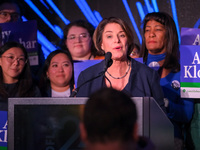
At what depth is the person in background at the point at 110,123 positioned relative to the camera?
92 centimetres

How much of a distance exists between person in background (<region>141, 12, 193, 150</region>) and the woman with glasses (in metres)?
1.36

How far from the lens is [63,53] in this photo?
12.2ft

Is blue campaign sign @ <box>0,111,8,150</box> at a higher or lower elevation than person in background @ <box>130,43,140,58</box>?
lower

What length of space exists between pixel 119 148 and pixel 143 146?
0.28 metres

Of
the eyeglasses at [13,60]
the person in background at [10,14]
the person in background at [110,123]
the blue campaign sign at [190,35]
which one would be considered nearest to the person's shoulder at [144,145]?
the person in background at [110,123]

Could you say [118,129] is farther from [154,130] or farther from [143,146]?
[154,130]

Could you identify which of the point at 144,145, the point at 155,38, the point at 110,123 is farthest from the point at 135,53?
the point at 110,123

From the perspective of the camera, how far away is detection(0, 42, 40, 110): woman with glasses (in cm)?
358

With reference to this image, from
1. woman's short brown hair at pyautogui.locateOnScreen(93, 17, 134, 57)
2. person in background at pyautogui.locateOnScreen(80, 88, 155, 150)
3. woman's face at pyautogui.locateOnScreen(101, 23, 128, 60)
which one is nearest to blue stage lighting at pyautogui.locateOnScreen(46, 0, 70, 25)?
woman's short brown hair at pyautogui.locateOnScreen(93, 17, 134, 57)

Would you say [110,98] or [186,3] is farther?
[186,3]

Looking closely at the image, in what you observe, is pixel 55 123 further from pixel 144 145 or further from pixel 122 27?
pixel 122 27

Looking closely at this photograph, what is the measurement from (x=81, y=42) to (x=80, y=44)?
0.03 metres

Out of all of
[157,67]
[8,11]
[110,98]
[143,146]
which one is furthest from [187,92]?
[8,11]

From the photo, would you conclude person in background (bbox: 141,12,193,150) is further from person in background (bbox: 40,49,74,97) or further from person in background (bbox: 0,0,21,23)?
person in background (bbox: 0,0,21,23)
